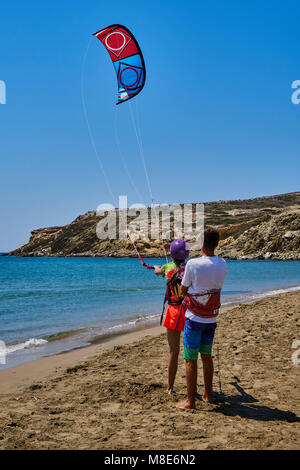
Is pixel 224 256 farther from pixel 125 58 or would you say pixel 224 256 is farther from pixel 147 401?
pixel 147 401

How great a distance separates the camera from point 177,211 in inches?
3447

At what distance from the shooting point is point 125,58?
29.2ft

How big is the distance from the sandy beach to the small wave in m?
1.36

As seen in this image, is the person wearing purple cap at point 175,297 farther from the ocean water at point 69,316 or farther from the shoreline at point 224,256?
the shoreline at point 224,256

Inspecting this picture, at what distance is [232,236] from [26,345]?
61.1 metres

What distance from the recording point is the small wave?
27.7ft

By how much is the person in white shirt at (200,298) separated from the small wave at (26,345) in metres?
5.36

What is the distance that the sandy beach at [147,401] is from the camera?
344 centimetres

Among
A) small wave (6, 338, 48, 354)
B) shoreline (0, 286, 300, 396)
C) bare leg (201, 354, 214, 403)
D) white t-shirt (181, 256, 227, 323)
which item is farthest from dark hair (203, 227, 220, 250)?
small wave (6, 338, 48, 354)

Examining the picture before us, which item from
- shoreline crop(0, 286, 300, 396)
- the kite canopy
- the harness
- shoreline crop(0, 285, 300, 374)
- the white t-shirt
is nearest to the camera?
the white t-shirt

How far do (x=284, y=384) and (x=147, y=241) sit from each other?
66.5m

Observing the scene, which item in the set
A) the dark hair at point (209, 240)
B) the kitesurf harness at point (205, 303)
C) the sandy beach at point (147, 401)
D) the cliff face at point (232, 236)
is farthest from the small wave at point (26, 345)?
the cliff face at point (232, 236)

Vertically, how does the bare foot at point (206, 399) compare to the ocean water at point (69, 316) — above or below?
above

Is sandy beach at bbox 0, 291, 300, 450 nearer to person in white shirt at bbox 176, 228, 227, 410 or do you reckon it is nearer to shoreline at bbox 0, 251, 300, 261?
person in white shirt at bbox 176, 228, 227, 410
